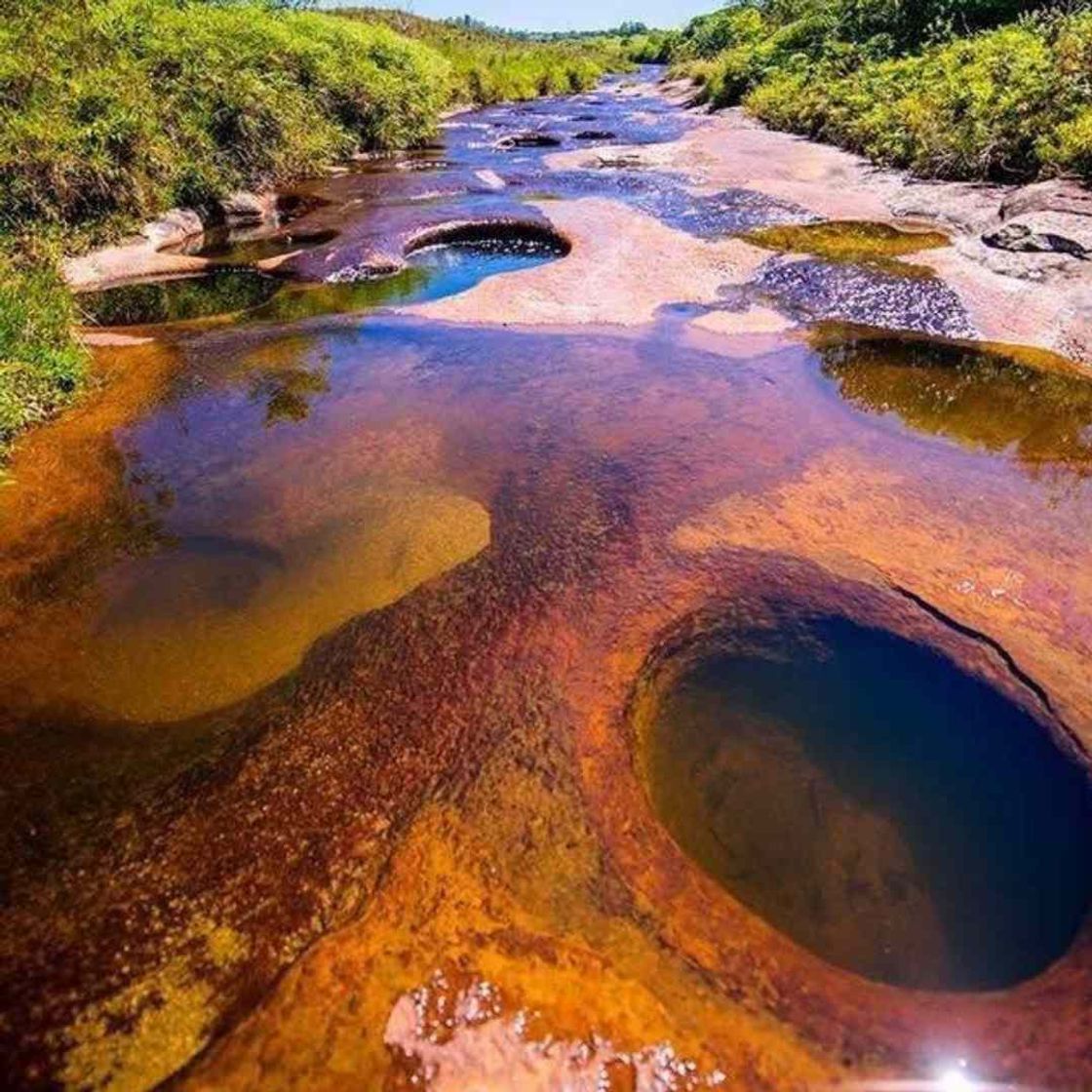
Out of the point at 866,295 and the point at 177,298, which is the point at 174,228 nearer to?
the point at 177,298

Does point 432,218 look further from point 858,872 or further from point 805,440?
point 858,872

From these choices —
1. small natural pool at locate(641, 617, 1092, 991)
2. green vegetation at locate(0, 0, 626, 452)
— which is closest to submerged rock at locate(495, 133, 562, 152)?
green vegetation at locate(0, 0, 626, 452)

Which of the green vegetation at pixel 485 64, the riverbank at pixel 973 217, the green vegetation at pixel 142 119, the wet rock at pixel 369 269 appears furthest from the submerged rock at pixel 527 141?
the wet rock at pixel 369 269

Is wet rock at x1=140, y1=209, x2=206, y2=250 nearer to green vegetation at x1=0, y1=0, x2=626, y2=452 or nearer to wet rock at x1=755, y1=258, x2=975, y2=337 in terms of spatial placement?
green vegetation at x1=0, y1=0, x2=626, y2=452

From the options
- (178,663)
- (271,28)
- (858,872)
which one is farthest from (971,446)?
(271,28)

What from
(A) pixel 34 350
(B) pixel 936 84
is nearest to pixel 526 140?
(B) pixel 936 84

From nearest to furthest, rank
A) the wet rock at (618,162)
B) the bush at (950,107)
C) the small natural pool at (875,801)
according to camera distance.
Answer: the small natural pool at (875,801) < the bush at (950,107) < the wet rock at (618,162)

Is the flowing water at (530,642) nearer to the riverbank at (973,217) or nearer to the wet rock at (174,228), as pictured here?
the riverbank at (973,217)
